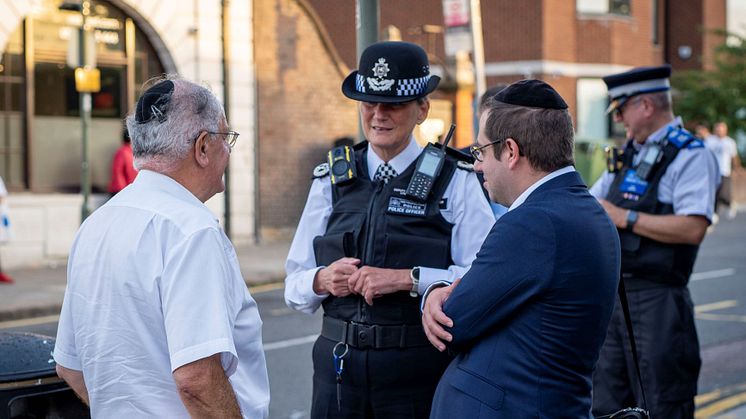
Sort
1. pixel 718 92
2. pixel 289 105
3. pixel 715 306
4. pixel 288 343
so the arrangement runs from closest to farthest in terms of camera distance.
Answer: pixel 288 343 → pixel 715 306 → pixel 289 105 → pixel 718 92

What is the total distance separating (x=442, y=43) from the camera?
2669 centimetres

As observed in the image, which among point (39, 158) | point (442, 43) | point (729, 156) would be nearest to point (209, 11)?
point (39, 158)

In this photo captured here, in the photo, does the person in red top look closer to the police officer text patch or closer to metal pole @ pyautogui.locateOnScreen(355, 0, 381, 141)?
metal pole @ pyautogui.locateOnScreen(355, 0, 381, 141)

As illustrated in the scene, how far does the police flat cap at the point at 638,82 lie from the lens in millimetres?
4855

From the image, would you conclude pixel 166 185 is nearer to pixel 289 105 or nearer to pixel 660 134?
pixel 660 134

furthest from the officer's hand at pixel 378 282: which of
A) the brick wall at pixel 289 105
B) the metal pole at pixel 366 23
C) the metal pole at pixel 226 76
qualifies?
the brick wall at pixel 289 105

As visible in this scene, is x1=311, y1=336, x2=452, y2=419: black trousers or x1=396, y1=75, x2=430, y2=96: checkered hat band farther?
x1=396, y1=75, x2=430, y2=96: checkered hat band

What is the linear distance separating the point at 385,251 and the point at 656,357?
1848 millimetres

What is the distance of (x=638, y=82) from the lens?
486 centimetres

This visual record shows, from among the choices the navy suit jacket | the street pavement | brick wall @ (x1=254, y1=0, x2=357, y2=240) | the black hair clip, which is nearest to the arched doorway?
A: the street pavement

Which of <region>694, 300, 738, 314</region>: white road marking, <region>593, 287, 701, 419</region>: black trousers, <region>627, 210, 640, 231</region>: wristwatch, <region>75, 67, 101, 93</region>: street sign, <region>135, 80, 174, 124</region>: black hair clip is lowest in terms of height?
<region>694, 300, 738, 314</region>: white road marking

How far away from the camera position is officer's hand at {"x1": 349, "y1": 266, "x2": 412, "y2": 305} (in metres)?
3.52

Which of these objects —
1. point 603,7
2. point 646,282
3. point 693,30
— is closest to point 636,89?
point 646,282

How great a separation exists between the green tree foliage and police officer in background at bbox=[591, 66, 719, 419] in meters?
24.1
